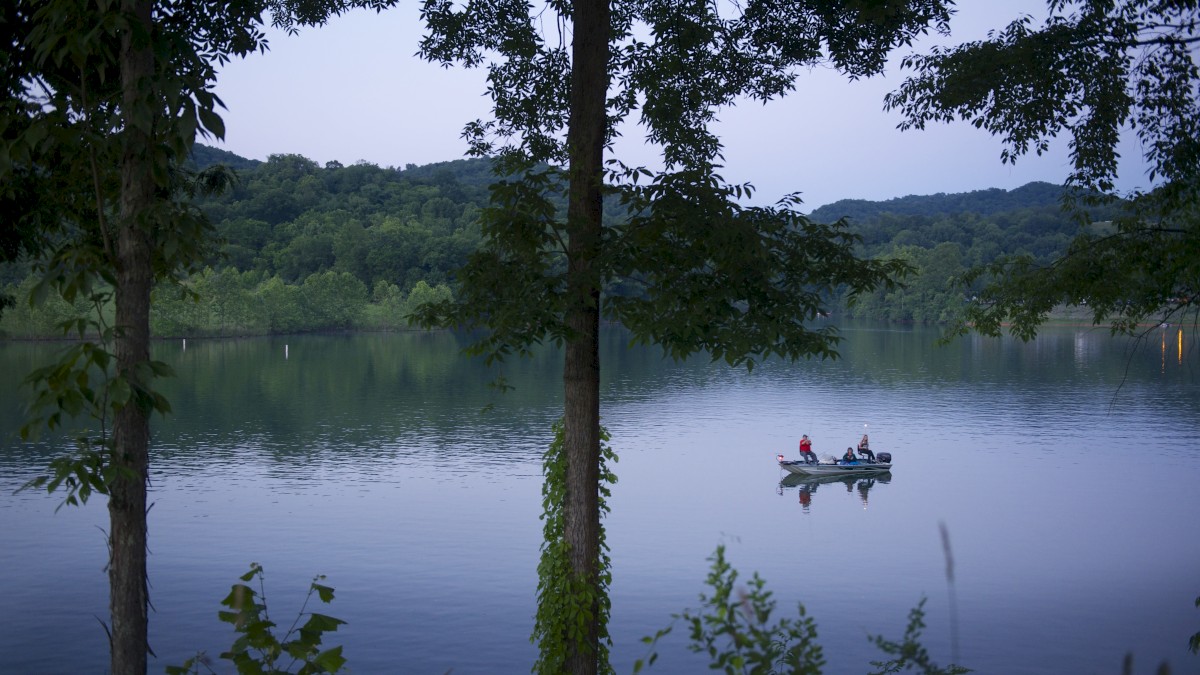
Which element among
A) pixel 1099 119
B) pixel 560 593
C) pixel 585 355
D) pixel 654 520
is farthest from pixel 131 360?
pixel 654 520

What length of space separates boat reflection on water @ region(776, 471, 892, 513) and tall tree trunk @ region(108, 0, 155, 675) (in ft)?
106

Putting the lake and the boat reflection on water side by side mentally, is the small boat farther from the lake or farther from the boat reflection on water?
the lake

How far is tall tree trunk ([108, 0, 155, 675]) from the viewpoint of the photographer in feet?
17.8

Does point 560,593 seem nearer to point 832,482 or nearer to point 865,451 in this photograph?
point 832,482

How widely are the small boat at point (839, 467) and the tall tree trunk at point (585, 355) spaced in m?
28.7

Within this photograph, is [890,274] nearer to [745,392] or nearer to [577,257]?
[577,257]

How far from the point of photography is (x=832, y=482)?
38938mm

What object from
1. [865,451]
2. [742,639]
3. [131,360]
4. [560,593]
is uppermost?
[131,360]

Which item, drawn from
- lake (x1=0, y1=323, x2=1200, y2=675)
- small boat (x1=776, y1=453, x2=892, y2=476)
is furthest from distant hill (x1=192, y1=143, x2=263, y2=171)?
small boat (x1=776, y1=453, x2=892, y2=476)

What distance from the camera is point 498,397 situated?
5550cm

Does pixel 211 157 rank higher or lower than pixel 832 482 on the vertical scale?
higher

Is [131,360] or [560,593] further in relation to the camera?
[560,593]

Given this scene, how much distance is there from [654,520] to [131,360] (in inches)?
1036

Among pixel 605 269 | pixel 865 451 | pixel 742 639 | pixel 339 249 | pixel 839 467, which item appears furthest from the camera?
pixel 339 249
